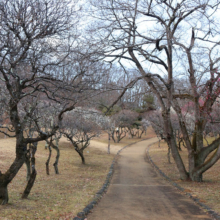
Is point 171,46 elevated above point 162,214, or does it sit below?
above

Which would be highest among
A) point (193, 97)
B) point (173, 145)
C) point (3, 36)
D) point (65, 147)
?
point (3, 36)

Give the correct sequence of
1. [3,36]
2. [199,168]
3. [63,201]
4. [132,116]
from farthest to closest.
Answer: [132,116]
[199,168]
[63,201]
[3,36]

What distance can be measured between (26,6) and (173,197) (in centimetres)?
714

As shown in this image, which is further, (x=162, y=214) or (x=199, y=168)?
(x=199, y=168)

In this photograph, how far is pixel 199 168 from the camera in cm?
1114

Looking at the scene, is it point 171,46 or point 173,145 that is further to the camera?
point 173,145

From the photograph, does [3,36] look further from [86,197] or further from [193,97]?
[193,97]

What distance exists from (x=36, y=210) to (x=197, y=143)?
774 cm

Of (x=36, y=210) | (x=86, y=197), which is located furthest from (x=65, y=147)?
(x=36, y=210)

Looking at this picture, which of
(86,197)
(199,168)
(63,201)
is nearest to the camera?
(63,201)

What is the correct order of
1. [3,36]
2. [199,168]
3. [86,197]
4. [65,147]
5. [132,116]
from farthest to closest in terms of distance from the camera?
[132,116] < [65,147] < [199,168] < [86,197] < [3,36]

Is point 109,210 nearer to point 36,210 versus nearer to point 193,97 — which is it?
point 36,210

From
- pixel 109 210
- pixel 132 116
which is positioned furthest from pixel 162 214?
pixel 132 116

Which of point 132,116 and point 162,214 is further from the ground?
point 132,116
